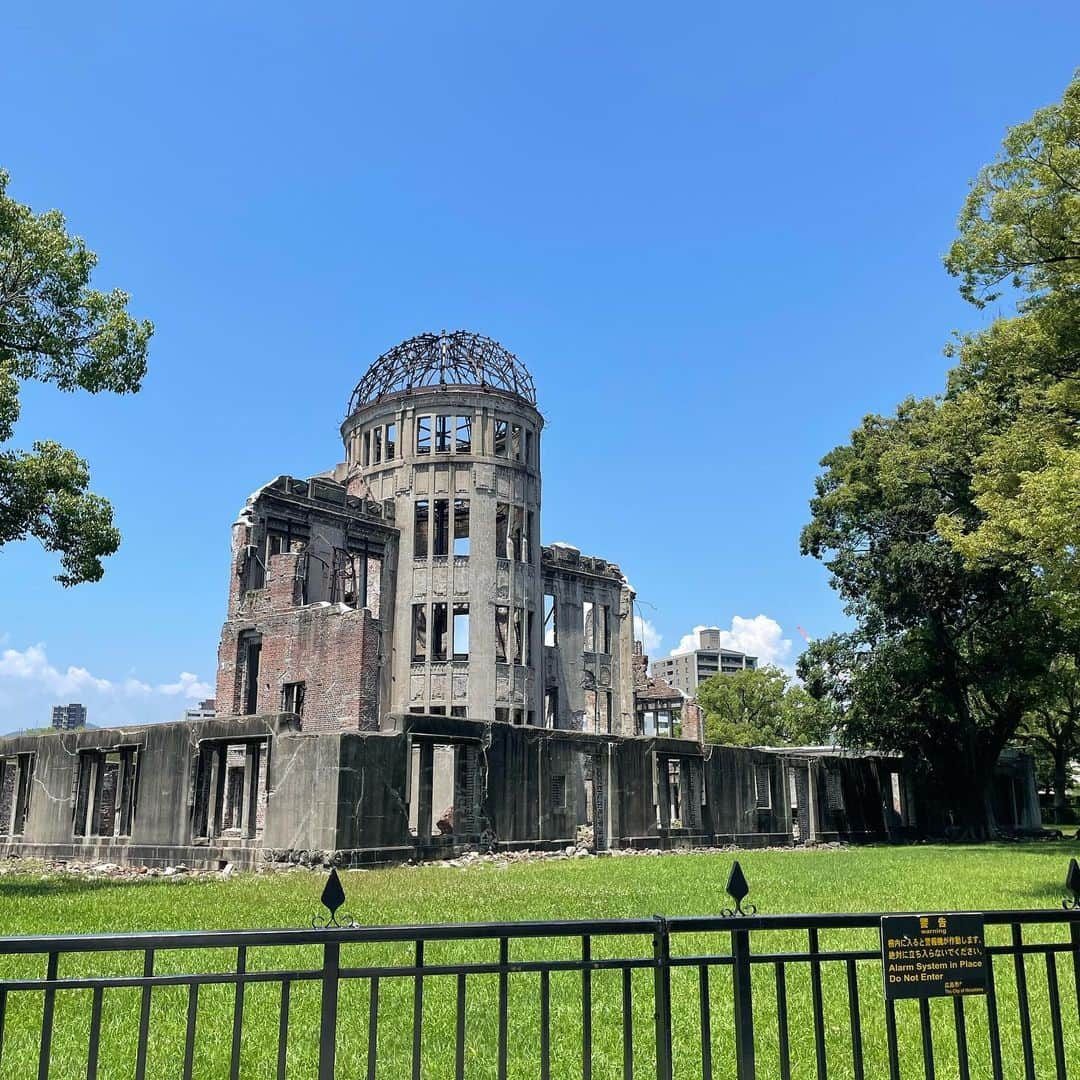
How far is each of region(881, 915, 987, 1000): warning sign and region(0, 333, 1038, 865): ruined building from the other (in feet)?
63.9

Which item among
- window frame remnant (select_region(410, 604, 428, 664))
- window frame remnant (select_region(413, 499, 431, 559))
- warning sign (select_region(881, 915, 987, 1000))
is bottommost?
warning sign (select_region(881, 915, 987, 1000))

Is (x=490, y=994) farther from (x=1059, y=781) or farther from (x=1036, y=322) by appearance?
(x=1059, y=781)

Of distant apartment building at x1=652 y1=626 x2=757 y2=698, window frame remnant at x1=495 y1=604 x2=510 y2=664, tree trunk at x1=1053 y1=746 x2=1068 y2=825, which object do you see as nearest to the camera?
window frame remnant at x1=495 y1=604 x2=510 y2=664

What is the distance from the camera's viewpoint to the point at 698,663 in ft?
518

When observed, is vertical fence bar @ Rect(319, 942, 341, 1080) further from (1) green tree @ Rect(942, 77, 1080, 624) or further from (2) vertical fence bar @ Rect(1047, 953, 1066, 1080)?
(1) green tree @ Rect(942, 77, 1080, 624)

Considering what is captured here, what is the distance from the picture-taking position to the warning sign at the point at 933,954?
4348 mm

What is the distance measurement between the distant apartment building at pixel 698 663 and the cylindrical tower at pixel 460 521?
113805 millimetres

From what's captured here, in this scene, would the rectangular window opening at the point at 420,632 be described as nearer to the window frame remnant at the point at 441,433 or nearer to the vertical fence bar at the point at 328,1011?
the window frame remnant at the point at 441,433

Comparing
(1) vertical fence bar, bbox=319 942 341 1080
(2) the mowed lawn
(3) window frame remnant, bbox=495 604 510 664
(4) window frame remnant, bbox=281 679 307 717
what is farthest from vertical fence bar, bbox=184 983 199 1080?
(3) window frame remnant, bbox=495 604 510 664

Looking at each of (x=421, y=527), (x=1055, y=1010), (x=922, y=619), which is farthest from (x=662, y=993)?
(x=421, y=527)

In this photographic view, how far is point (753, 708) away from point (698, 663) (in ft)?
302

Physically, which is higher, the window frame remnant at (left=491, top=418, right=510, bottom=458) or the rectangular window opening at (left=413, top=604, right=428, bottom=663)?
the window frame remnant at (left=491, top=418, right=510, bottom=458)

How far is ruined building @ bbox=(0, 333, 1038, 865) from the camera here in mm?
24516

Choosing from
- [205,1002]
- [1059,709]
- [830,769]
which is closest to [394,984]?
[205,1002]
